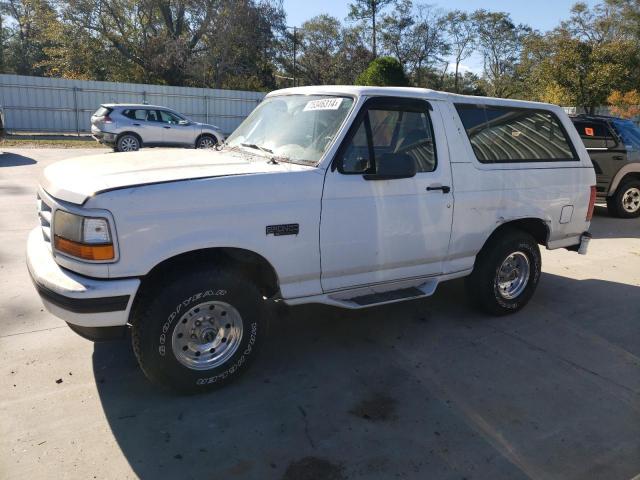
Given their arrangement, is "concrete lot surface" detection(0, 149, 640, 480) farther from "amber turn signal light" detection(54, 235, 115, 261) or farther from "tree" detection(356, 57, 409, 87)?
"tree" detection(356, 57, 409, 87)

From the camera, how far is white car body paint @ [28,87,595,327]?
306 centimetres

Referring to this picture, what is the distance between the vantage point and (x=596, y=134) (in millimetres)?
10477

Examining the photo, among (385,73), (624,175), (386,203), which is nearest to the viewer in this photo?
(386,203)

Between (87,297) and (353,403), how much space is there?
71.5 inches

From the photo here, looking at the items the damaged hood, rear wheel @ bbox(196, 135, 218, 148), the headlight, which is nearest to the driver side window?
the damaged hood

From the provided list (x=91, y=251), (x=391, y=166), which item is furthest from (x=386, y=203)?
(x=91, y=251)

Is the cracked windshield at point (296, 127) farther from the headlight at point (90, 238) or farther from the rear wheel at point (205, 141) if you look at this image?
the rear wheel at point (205, 141)

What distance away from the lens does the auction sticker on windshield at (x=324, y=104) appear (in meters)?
4.01

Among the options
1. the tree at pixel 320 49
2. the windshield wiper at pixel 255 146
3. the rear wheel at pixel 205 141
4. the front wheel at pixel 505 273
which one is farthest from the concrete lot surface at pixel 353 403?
the tree at pixel 320 49

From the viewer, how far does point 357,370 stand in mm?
3920

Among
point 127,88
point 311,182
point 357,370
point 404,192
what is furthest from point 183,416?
point 127,88

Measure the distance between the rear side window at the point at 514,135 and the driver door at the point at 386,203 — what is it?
446 millimetres

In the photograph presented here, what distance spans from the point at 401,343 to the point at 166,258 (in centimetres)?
221

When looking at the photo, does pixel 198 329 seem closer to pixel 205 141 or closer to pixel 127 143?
pixel 127 143
